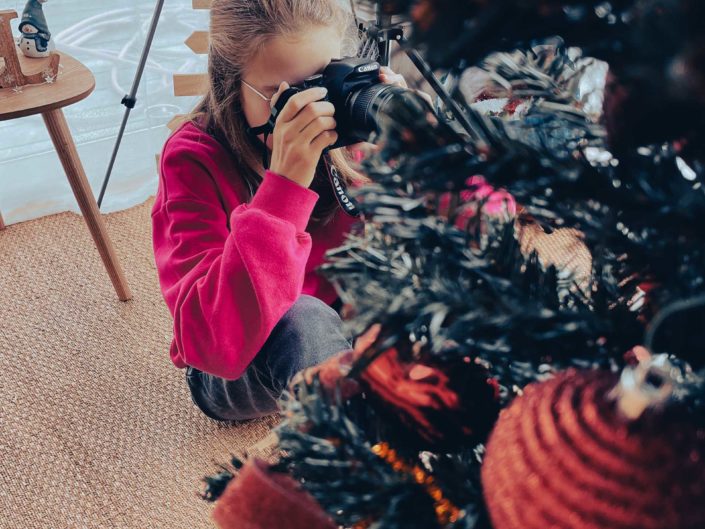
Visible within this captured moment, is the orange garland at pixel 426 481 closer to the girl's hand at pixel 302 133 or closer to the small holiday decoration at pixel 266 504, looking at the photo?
the small holiday decoration at pixel 266 504

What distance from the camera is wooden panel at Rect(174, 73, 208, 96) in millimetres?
1405

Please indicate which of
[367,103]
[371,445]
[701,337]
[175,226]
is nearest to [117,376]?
[175,226]

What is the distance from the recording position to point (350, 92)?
721 mm

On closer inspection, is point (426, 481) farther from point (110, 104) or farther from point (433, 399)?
point (110, 104)

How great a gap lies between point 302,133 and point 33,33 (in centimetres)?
83

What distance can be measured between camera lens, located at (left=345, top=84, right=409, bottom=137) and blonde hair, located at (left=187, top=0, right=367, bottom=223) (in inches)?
4.9

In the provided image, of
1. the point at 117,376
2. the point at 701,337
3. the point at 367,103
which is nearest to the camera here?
the point at 701,337

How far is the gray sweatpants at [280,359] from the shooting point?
2.64ft

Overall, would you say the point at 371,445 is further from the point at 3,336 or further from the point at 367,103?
the point at 3,336

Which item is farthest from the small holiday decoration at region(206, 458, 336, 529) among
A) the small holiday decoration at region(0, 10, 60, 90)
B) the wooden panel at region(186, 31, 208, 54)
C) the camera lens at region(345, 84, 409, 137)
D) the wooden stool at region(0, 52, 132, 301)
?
the wooden panel at region(186, 31, 208, 54)

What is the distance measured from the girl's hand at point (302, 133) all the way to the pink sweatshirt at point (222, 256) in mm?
21

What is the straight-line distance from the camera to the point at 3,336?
1264 mm

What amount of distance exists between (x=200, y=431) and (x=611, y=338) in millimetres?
902

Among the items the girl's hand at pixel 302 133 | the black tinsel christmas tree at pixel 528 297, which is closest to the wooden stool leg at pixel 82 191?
the girl's hand at pixel 302 133
